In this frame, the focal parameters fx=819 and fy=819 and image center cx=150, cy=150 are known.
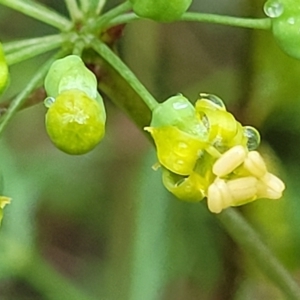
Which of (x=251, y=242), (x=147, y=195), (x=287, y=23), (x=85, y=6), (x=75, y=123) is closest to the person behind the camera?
(x=75, y=123)

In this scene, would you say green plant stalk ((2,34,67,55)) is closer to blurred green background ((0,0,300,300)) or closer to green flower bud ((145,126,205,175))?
green flower bud ((145,126,205,175))

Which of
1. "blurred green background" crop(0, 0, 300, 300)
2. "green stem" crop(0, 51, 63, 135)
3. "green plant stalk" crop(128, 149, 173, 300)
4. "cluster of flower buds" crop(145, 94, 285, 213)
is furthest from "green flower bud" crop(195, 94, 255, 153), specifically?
"green plant stalk" crop(128, 149, 173, 300)

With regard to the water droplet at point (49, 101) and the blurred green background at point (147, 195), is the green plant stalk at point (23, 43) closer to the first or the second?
the water droplet at point (49, 101)

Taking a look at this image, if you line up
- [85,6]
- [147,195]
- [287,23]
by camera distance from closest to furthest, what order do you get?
[287,23]
[85,6]
[147,195]

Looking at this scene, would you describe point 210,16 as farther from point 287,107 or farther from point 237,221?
point 287,107

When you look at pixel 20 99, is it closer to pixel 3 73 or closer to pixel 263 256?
pixel 3 73

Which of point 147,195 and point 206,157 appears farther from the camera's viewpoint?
point 147,195

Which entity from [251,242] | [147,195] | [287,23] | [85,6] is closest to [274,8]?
[287,23]
